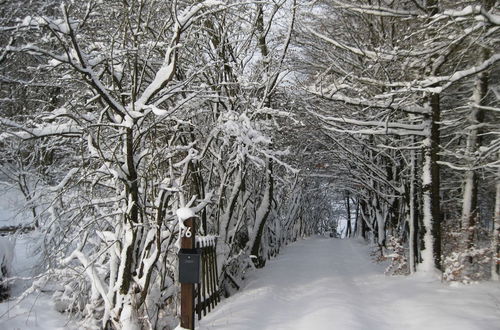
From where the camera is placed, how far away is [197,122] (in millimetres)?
9719

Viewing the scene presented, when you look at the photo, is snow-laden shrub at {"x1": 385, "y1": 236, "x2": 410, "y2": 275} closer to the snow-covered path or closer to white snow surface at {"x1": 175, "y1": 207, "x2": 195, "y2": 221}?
the snow-covered path

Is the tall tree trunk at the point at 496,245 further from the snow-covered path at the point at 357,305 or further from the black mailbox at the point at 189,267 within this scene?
the black mailbox at the point at 189,267

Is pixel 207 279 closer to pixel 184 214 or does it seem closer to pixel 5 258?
pixel 184 214

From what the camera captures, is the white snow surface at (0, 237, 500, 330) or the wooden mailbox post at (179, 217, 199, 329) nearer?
the wooden mailbox post at (179, 217, 199, 329)

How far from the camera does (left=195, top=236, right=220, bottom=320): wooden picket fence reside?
713cm

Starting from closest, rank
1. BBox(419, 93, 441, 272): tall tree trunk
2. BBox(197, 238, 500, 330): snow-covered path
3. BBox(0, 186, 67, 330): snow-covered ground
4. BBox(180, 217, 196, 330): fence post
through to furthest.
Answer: BBox(180, 217, 196, 330): fence post
BBox(197, 238, 500, 330): snow-covered path
BBox(0, 186, 67, 330): snow-covered ground
BBox(419, 93, 441, 272): tall tree trunk

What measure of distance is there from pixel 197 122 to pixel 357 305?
5.05 meters

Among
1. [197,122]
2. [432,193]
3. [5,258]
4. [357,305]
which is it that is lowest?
[357,305]

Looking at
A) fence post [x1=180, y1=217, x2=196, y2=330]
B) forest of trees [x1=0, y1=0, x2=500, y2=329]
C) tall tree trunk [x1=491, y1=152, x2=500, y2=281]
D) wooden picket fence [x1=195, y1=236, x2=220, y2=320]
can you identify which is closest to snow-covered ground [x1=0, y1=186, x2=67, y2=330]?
forest of trees [x1=0, y1=0, x2=500, y2=329]

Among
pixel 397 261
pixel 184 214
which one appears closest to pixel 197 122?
pixel 184 214

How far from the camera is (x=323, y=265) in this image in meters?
12.9

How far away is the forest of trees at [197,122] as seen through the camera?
5.71 meters

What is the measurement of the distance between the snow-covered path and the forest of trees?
2.90 feet

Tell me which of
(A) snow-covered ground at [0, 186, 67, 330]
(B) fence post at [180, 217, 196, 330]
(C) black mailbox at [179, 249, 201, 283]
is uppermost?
(C) black mailbox at [179, 249, 201, 283]
